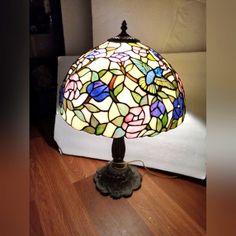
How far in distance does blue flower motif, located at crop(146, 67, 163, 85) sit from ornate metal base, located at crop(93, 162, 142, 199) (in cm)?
34

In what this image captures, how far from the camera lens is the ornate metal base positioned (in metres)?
0.77

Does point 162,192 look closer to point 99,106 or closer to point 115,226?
point 115,226

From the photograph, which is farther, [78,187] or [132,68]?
[78,187]

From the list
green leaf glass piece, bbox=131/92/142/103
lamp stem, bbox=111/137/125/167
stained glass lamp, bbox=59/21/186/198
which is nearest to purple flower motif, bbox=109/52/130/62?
stained glass lamp, bbox=59/21/186/198

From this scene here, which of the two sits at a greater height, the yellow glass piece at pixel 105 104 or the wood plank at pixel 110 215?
the yellow glass piece at pixel 105 104

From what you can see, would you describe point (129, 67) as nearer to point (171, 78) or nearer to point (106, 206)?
point (171, 78)

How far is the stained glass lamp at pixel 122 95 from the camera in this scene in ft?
1.89

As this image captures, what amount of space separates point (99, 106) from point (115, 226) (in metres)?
0.33

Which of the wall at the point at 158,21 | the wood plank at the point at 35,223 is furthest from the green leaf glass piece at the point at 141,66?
the wood plank at the point at 35,223

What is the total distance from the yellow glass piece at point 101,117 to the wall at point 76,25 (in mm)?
638

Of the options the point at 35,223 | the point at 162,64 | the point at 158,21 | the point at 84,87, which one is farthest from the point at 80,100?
the point at 158,21

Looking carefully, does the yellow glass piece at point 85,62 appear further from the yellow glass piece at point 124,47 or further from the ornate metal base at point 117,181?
the ornate metal base at point 117,181
